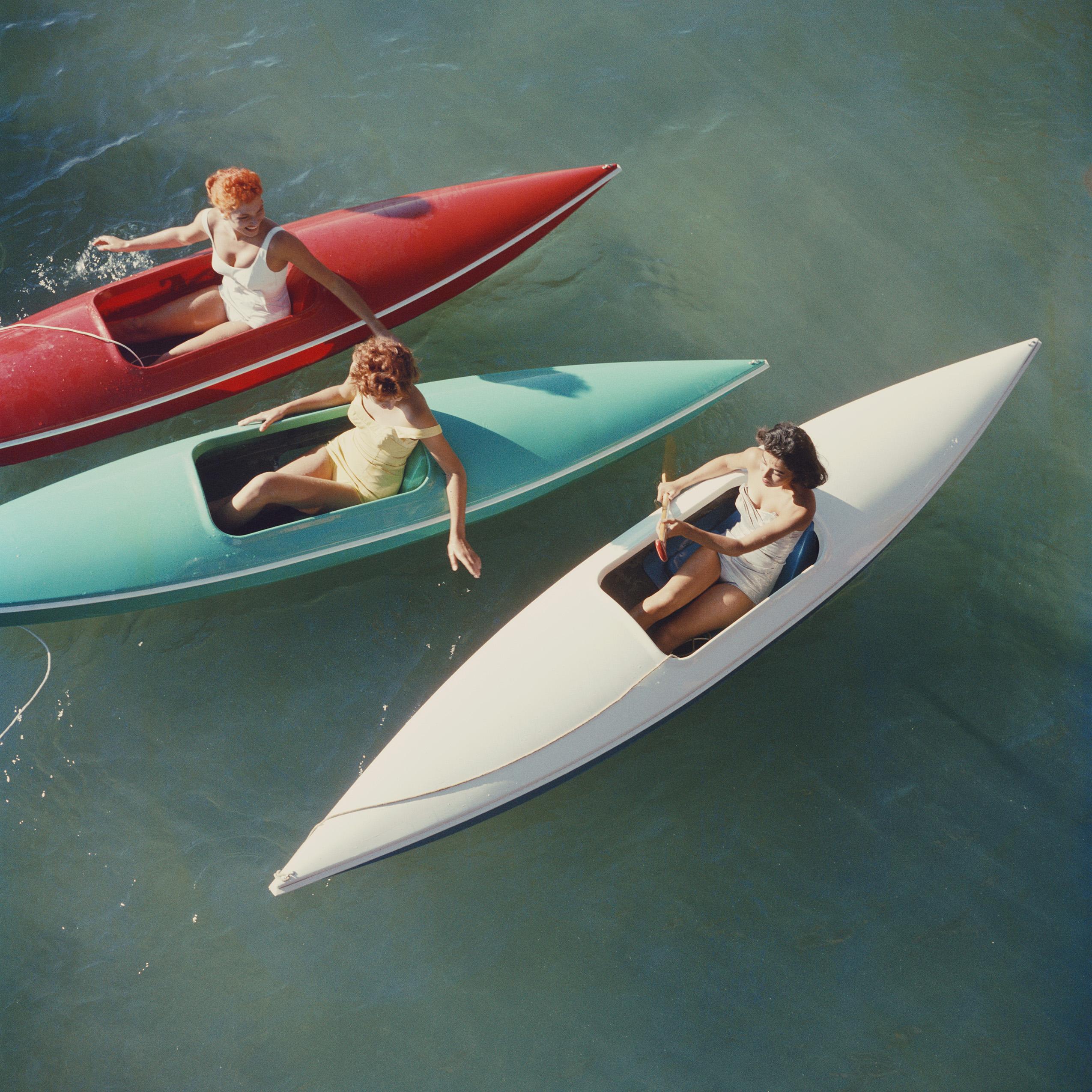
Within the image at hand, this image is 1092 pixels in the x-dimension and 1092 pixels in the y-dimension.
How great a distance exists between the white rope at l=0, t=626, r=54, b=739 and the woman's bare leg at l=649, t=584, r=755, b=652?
9.91ft

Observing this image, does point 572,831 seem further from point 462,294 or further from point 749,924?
point 462,294

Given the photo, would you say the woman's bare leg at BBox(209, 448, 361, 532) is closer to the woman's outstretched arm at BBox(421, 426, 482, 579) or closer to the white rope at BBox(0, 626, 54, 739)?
the woman's outstretched arm at BBox(421, 426, 482, 579)

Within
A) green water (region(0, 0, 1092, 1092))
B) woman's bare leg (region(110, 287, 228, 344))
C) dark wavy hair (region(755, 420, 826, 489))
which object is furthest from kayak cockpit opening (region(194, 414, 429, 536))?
dark wavy hair (region(755, 420, 826, 489))

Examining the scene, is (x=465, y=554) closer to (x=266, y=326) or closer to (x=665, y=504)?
(x=665, y=504)

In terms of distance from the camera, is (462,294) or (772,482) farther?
(462,294)

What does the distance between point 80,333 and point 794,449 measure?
11.0 feet

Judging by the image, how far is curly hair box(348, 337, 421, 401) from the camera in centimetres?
348

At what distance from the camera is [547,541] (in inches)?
186

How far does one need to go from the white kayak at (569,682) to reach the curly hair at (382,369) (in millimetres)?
1165

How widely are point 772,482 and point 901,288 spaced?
2.48 metres

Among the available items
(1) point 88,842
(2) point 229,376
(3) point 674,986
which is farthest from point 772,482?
(1) point 88,842

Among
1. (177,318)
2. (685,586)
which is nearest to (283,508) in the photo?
(177,318)

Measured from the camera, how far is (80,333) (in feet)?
14.2

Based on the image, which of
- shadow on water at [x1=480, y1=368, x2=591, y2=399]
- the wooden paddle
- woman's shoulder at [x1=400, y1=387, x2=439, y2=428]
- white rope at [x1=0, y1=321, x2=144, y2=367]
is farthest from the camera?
shadow on water at [x1=480, y1=368, x2=591, y2=399]
